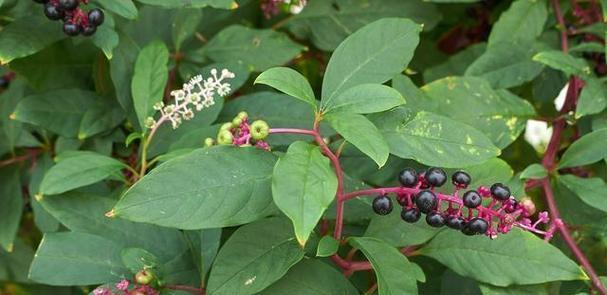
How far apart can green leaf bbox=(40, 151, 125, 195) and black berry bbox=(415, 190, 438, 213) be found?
64cm

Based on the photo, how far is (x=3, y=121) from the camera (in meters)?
1.96

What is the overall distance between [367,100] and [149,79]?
0.60 m

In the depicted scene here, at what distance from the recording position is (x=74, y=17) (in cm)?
154

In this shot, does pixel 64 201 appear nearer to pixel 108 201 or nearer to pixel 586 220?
pixel 108 201

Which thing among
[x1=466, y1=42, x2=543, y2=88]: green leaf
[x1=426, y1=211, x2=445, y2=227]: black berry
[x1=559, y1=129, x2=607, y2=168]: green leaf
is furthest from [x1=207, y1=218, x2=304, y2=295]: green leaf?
[x1=466, y1=42, x2=543, y2=88]: green leaf

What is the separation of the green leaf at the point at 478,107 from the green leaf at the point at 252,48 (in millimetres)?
414

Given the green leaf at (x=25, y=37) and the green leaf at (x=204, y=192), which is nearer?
the green leaf at (x=204, y=192)

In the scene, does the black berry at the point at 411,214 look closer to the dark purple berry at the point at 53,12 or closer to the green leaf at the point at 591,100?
the green leaf at the point at 591,100

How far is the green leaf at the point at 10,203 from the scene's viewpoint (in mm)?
1905

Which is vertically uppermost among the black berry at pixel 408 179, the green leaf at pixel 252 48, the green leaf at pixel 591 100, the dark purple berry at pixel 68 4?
the dark purple berry at pixel 68 4

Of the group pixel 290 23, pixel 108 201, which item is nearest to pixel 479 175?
pixel 108 201

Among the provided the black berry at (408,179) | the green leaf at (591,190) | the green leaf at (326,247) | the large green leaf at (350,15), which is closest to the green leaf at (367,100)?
the black berry at (408,179)

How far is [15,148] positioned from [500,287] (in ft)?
4.35

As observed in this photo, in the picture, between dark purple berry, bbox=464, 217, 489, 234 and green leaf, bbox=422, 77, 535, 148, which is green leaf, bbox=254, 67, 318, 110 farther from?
green leaf, bbox=422, 77, 535, 148
